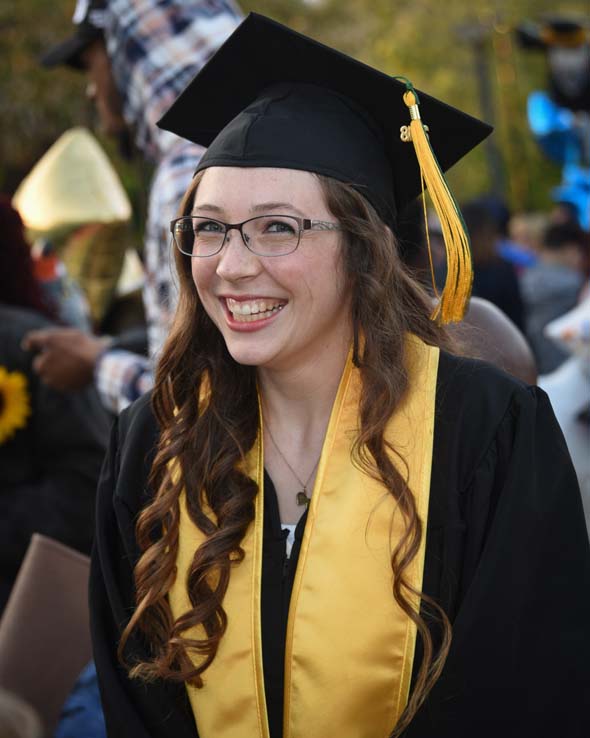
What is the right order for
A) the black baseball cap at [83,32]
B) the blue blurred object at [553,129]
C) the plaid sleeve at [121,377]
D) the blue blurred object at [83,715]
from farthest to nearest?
the blue blurred object at [553,129]
the black baseball cap at [83,32]
the plaid sleeve at [121,377]
the blue blurred object at [83,715]

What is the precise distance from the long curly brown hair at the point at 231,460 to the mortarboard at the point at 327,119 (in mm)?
96

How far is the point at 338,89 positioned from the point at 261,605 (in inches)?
45.7

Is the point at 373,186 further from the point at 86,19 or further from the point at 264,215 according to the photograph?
the point at 86,19

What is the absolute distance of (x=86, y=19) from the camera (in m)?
3.86

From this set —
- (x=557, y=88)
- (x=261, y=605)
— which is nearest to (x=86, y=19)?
(x=261, y=605)

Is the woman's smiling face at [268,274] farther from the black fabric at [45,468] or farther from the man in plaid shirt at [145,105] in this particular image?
the black fabric at [45,468]

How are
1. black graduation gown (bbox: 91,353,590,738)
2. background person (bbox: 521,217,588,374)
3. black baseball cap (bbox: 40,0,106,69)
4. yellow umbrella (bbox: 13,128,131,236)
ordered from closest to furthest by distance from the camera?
black graduation gown (bbox: 91,353,590,738)
black baseball cap (bbox: 40,0,106,69)
yellow umbrella (bbox: 13,128,131,236)
background person (bbox: 521,217,588,374)

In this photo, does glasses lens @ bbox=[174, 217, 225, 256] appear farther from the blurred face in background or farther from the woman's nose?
the blurred face in background

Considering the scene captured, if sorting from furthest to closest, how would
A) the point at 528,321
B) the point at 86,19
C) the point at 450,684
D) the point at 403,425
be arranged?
1. the point at 528,321
2. the point at 86,19
3. the point at 403,425
4. the point at 450,684

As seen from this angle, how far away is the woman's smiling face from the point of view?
2.20 m

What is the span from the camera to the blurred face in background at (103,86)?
3896 mm

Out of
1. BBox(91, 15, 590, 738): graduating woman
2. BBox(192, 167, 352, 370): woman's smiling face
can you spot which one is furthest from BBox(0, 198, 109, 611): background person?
BBox(192, 167, 352, 370): woman's smiling face

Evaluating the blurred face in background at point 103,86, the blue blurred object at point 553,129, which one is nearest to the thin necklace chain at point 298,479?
the blurred face in background at point 103,86

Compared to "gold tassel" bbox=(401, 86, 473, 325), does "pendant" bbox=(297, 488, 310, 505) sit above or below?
below
